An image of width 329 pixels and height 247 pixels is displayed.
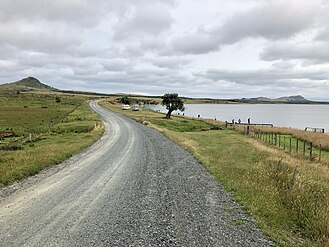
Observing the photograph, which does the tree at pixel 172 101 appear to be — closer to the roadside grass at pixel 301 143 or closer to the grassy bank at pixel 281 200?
the roadside grass at pixel 301 143

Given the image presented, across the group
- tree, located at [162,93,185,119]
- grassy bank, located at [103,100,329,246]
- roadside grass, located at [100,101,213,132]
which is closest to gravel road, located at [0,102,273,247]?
grassy bank, located at [103,100,329,246]

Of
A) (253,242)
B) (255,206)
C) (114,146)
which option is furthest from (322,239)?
(114,146)

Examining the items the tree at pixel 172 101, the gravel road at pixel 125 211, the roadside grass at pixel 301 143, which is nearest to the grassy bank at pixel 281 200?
the gravel road at pixel 125 211

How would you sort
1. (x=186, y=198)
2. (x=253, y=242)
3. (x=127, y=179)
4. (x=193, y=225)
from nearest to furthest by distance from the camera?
(x=253, y=242)
(x=193, y=225)
(x=186, y=198)
(x=127, y=179)

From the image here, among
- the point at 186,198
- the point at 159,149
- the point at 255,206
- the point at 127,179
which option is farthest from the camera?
the point at 159,149

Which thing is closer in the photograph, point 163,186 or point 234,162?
point 163,186

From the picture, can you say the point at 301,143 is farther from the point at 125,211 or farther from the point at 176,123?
the point at 125,211

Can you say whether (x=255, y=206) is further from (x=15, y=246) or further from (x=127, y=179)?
(x=15, y=246)

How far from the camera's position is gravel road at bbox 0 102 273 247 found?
823 centimetres

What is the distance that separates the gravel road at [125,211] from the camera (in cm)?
823

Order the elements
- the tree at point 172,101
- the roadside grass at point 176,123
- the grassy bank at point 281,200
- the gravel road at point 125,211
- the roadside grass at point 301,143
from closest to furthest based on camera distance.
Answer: the gravel road at point 125,211
the grassy bank at point 281,200
the roadside grass at point 301,143
the roadside grass at point 176,123
the tree at point 172,101

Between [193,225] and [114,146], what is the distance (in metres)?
19.2

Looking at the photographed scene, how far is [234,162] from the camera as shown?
2027 cm

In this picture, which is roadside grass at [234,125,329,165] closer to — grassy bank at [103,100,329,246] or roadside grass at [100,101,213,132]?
grassy bank at [103,100,329,246]
